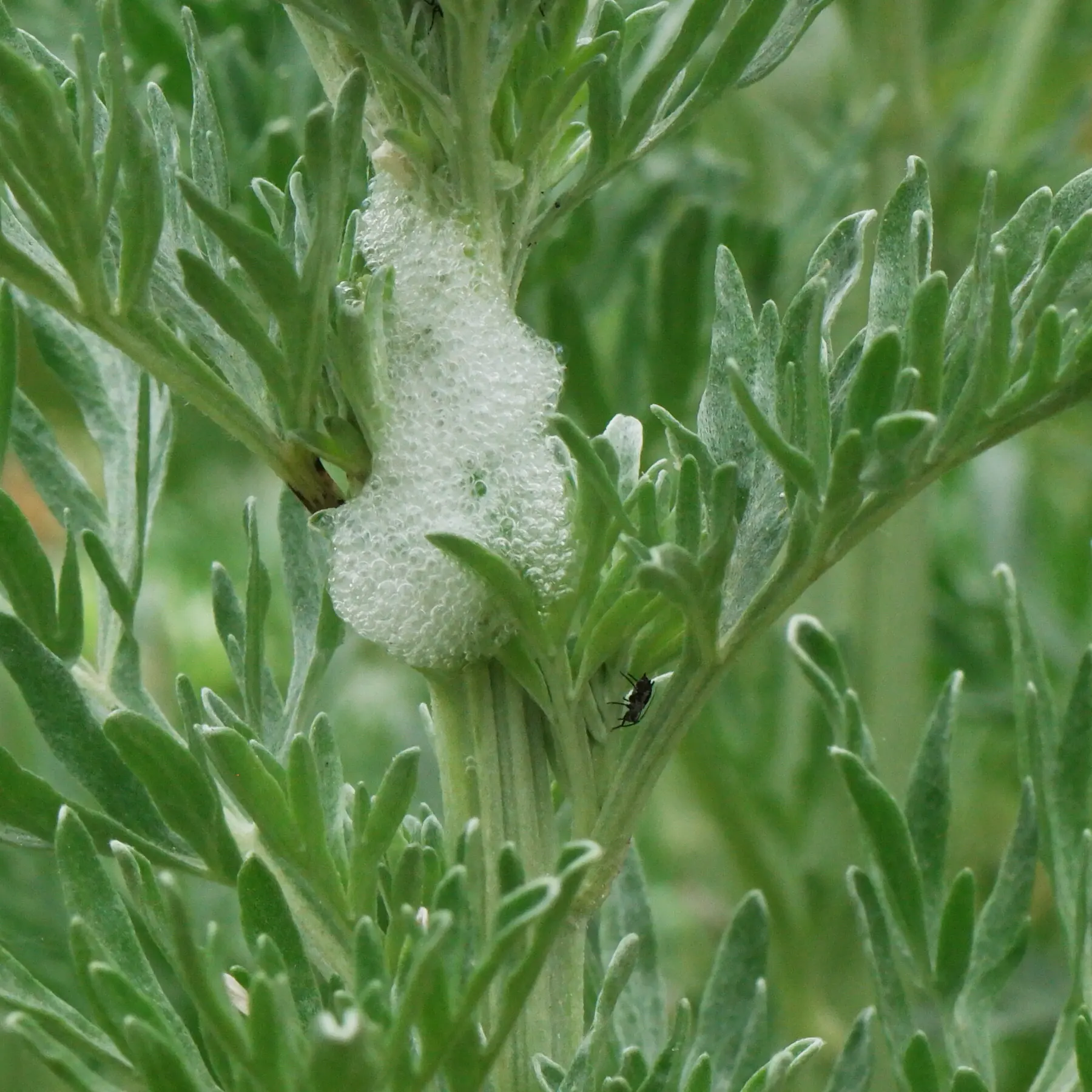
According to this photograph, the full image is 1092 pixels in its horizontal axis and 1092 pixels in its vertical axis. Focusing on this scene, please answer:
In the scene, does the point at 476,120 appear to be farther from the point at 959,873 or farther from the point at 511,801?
the point at 959,873

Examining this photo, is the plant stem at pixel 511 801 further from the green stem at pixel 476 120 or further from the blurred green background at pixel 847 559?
the blurred green background at pixel 847 559

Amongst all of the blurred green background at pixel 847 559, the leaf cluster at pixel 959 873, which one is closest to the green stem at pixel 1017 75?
the blurred green background at pixel 847 559

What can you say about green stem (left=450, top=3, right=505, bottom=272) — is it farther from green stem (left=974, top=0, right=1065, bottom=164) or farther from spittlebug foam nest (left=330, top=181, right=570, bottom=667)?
green stem (left=974, top=0, right=1065, bottom=164)

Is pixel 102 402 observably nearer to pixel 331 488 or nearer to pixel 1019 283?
pixel 331 488

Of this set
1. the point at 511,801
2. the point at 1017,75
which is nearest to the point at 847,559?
the point at 1017,75

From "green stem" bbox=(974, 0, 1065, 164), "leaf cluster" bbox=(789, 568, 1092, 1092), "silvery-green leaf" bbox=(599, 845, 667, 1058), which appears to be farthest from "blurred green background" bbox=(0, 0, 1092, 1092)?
"leaf cluster" bbox=(789, 568, 1092, 1092)

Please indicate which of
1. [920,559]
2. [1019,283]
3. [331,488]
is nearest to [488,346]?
[331,488]

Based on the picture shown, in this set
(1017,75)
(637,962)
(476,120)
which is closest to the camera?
(476,120)
